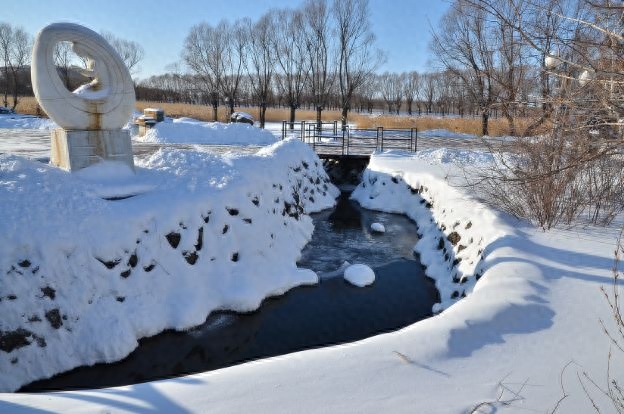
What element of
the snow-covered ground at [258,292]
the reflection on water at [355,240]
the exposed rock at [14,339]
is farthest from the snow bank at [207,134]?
the exposed rock at [14,339]

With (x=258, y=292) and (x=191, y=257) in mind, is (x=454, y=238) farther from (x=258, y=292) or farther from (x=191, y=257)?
→ (x=191, y=257)

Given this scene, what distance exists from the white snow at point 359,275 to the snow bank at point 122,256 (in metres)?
0.67

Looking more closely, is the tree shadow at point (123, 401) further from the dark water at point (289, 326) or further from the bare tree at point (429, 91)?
the bare tree at point (429, 91)

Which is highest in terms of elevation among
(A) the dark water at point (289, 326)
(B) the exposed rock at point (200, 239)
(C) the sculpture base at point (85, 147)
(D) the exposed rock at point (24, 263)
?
(C) the sculpture base at point (85, 147)

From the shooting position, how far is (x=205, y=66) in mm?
36875

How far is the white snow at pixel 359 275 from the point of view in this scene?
26.3 ft

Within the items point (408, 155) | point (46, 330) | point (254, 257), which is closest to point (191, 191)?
point (254, 257)

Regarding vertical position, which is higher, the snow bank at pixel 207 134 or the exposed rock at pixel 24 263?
the snow bank at pixel 207 134

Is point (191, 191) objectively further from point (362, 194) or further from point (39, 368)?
point (362, 194)

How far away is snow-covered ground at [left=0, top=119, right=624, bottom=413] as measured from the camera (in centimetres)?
323

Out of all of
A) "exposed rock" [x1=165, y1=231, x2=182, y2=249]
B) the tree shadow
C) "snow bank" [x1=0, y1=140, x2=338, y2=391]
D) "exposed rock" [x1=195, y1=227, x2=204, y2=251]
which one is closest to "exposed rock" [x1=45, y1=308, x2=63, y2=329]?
"snow bank" [x1=0, y1=140, x2=338, y2=391]

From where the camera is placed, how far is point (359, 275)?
26.6 feet

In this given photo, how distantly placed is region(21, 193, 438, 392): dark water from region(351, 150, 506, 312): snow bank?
51cm

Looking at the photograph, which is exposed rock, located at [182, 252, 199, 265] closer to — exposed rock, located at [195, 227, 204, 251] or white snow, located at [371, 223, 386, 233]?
exposed rock, located at [195, 227, 204, 251]
